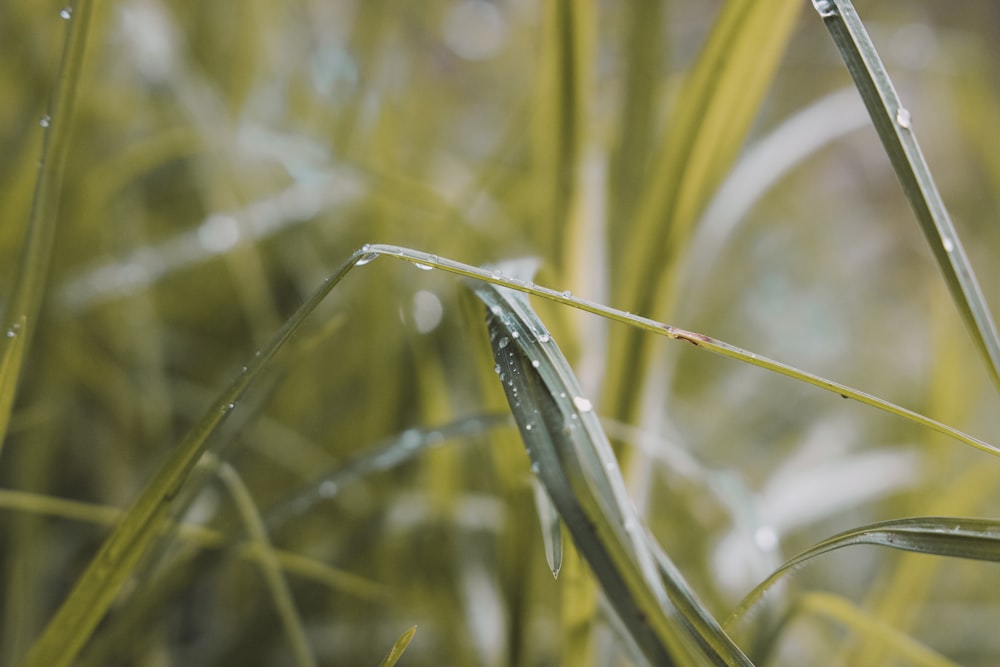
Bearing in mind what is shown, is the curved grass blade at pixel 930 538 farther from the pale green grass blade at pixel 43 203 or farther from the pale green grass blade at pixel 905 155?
the pale green grass blade at pixel 43 203

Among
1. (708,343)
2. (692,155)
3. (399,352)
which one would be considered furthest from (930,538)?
(399,352)

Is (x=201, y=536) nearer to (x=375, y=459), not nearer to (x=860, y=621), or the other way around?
(x=375, y=459)

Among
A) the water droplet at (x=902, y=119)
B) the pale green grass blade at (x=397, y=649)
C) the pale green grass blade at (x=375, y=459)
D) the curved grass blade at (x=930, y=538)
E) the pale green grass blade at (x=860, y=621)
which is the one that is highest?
the water droplet at (x=902, y=119)

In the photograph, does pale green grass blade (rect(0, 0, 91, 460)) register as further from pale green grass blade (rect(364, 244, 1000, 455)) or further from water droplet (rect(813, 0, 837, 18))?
water droplet (rect(813, 0, 837, 18))

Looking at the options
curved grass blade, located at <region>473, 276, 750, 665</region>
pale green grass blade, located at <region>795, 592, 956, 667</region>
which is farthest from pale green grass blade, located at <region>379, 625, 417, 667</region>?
pale green grass blade, located at <region>795, 592, 956, 667</region>

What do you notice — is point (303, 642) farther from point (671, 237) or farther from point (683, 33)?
point (683, 33)

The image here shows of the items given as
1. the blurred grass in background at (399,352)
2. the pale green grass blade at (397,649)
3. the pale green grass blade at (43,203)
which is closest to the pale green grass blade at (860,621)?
the blurred grass in background at (399,352)
